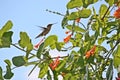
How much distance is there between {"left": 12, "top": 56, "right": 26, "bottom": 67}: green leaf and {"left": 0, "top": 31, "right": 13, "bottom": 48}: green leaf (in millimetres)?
60

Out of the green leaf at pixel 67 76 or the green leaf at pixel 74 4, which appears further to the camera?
the green leaf at pixel 67 76

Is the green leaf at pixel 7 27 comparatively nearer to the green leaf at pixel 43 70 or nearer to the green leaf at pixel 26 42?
the green leaf at pixel 26 42

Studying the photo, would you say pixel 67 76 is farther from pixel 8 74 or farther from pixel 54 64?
pixel 8 74

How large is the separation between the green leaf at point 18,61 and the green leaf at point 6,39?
60 mm

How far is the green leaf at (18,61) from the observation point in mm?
1145

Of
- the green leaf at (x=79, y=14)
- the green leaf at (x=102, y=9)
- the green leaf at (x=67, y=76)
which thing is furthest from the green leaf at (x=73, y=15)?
the green leaf at (x=67, y=76)

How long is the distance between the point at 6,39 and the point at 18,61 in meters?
0.09

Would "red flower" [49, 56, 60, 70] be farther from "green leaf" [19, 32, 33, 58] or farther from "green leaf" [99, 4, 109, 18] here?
"green leaf" [99, 4, 109, 18]

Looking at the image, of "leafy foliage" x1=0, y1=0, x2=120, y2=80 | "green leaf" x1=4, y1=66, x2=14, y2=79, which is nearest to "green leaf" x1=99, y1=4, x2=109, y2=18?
"leafy foliage" x1=0, y1=0, x2=120, y2=80

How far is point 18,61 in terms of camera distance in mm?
1158

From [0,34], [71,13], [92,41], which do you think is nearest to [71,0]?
[71,13]

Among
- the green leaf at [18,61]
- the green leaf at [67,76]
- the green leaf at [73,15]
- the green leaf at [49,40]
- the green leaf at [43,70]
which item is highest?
the green leaf at [73,15]

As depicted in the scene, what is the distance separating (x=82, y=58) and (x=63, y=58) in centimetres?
17

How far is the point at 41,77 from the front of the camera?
1256mm
